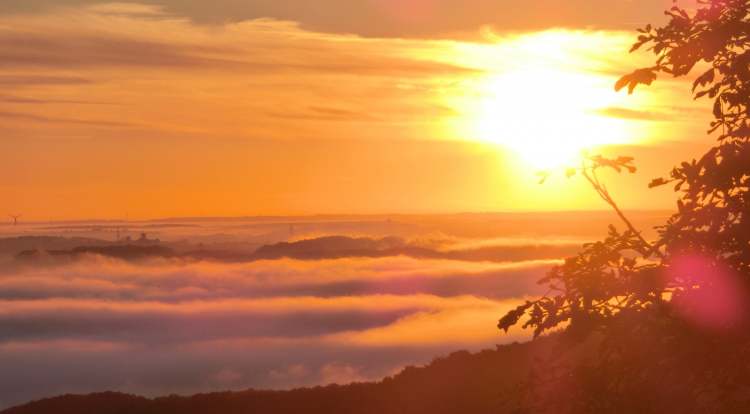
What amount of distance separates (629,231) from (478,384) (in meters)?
33.4

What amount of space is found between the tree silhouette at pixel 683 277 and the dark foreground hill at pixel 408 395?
26686mm

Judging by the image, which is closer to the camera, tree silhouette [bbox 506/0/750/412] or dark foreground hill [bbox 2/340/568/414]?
tree silhouette [bbox 506/0/750/412]

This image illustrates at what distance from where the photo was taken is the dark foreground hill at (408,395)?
167 ft

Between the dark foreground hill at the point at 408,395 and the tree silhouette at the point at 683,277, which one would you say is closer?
the tree silhouette at the point at 683,277

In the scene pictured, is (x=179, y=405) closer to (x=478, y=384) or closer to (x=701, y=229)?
(x=478, y=384)

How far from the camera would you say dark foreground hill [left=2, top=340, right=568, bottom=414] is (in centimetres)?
5081

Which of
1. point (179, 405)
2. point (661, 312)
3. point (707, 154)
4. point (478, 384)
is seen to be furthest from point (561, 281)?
point (179, 405)

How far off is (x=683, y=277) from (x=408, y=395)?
3720 cm

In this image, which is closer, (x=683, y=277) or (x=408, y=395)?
(x=683, y=277)

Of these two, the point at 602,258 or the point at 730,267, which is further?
the point at 602,258

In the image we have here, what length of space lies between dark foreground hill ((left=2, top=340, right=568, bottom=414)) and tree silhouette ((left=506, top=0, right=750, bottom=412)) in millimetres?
26686

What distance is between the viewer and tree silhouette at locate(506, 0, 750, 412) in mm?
17844

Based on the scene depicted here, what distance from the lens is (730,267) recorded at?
1789 cm

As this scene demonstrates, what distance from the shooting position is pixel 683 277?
18203 millimetres
